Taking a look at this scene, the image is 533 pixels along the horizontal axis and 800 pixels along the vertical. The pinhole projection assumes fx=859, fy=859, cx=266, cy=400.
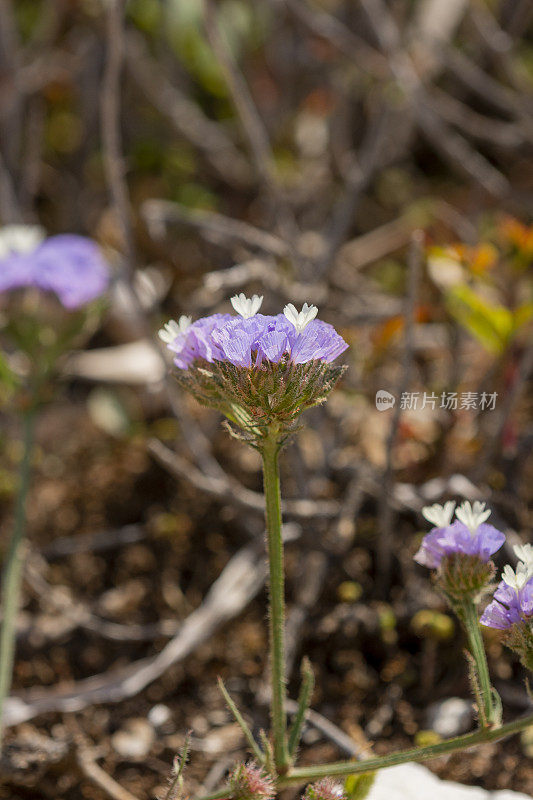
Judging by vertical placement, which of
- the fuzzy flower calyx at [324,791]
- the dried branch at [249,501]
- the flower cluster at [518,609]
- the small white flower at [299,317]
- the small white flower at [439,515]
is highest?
the dried branch at [249,501]

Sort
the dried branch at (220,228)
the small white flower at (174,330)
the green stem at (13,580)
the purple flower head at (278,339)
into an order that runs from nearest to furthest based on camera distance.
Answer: the purple flower head at (278,339) < the small white flower at (174,330) < the green stem at (13,580) < the dried branch at (220,228)

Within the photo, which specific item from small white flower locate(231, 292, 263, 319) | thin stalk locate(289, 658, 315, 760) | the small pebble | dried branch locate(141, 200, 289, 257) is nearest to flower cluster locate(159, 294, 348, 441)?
small white flower locate(231, 292, 263, 319)

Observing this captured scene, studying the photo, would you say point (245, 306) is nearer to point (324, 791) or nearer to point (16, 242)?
point (324, 791)

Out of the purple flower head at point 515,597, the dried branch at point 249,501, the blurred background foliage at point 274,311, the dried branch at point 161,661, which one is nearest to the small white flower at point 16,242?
the blurred background foliage at point 274,311

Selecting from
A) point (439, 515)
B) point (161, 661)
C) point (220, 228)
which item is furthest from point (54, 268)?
point (439, 515)

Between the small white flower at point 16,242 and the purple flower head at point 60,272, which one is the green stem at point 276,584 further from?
the small white flower at point 16,242

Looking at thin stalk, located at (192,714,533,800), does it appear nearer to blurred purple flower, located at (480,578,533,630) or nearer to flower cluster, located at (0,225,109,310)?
blurred purple flower, located at (480,578,533,630)

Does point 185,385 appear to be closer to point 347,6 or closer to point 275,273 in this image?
point 275,273
